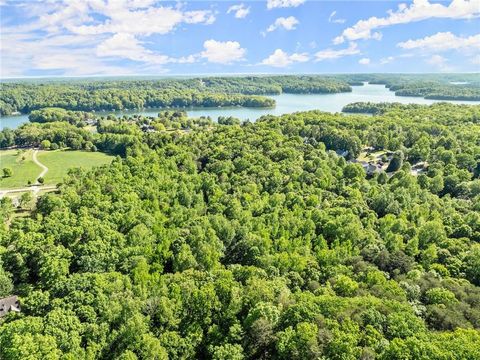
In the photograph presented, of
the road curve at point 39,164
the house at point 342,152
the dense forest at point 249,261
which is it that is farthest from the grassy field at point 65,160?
the house at point 342,152

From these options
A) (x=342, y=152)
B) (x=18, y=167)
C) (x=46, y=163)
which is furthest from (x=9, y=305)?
(x=342, y=152)

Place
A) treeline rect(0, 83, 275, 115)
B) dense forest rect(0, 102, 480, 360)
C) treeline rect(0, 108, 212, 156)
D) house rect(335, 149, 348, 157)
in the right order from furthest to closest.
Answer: treeline rect(0, 83, 275, 115)
treeline rect(0, 108, 212, 156)
house rect(335, 149, 348, 157)
dense forest rect(0, 102, 480, 360)

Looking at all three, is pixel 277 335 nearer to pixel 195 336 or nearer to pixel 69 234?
pixel 195 336

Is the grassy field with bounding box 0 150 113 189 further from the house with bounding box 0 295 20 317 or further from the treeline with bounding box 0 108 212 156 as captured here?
the house with bounding box 0 295 20 317

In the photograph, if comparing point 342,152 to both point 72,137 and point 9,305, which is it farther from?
point 72,137

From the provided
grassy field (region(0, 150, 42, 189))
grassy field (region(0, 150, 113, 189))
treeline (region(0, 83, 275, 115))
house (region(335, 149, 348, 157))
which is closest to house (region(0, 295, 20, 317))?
grassy field (region(0, 150, 113, 189))

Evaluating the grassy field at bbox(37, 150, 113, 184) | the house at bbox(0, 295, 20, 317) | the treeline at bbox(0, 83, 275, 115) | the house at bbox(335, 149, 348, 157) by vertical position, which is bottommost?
the house at bbox(0, 295, 20, 317)

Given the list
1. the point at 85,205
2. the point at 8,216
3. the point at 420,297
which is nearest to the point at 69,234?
the point at 85,205

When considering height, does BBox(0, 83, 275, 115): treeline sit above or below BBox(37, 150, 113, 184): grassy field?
above
